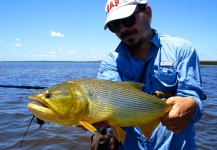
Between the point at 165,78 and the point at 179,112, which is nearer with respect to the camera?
the point at 179,112

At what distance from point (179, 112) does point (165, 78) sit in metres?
0.55

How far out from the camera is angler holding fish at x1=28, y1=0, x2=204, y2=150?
2.72 metres

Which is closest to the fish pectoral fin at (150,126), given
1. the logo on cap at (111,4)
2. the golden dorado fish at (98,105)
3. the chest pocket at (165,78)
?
the golden dorado fish at (98,105)

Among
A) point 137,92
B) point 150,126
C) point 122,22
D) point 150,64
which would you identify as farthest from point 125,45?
point 150,126

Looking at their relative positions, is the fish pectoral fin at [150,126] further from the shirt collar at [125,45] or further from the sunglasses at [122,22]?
the sunglasses at [122,22]

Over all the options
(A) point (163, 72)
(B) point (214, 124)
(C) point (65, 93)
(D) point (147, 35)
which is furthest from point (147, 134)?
(B) point (214, 124)

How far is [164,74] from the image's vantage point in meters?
3.23

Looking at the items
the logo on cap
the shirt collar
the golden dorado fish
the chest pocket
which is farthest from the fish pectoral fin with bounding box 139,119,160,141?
the logo on cap

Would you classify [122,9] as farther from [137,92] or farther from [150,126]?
[150,126]

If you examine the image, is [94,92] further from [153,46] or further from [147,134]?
[153,46]

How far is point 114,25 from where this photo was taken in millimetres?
3498

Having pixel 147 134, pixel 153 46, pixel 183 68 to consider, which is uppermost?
pixel 153 46

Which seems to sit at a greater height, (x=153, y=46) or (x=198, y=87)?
(x=153, y=46)

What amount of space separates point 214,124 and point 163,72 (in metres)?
7.45
